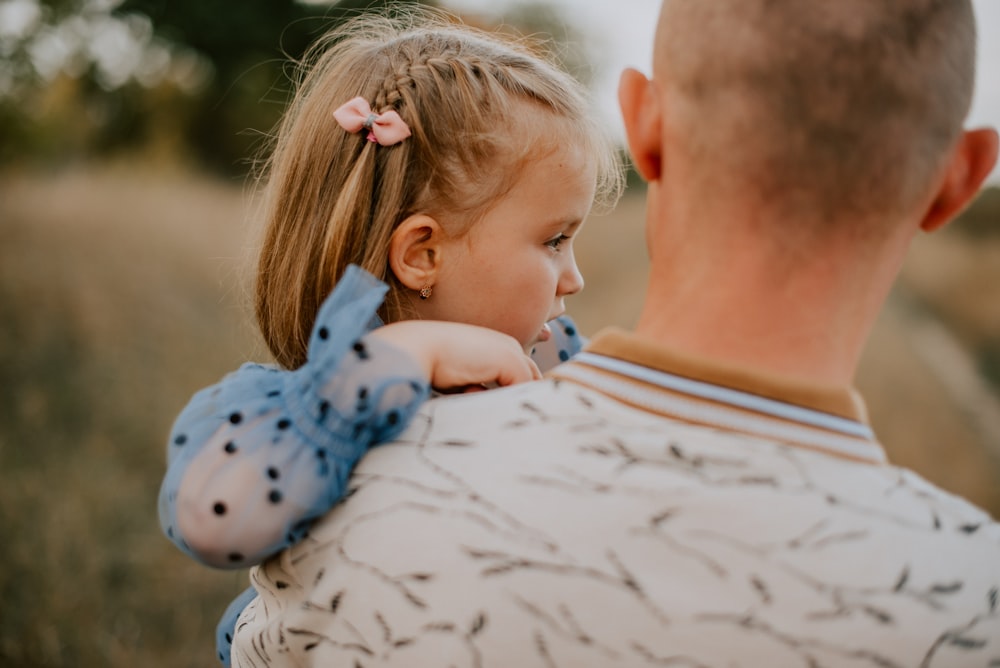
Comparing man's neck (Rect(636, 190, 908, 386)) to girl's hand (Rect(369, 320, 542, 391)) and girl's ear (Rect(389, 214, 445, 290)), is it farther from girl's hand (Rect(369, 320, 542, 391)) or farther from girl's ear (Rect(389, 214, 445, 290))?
girl's ear (Rect(389, 214, 445, 290))

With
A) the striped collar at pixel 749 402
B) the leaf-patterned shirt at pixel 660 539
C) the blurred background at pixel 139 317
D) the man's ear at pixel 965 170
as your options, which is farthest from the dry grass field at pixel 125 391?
the man's ear at pixel 965 170

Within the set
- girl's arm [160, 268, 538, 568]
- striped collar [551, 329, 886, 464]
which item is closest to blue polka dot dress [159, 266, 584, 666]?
girl's arm [160, 268, 538, 568]

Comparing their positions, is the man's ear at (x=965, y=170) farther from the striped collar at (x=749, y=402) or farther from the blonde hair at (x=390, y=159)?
the blonde hair at (x=390, y=159)

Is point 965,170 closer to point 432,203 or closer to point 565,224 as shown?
point 565,224

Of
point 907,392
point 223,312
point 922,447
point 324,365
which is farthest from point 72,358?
point 907,392

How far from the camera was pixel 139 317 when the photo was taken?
7.36 meters

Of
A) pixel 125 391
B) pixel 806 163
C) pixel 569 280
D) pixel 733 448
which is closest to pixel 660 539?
pixel 733 448

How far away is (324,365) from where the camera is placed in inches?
53.5

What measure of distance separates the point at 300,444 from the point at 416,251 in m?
0.67

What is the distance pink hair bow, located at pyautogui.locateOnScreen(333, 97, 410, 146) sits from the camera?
184cm

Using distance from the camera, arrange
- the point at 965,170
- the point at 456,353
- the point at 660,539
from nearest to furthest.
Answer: the point at 660,539 < the point at 965,170 < the point at 456,353

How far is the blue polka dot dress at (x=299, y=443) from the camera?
1.32m

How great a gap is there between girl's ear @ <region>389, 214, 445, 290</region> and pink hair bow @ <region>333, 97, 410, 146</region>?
162 millimetres

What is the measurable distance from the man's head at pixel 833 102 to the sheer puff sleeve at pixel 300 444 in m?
0.53
